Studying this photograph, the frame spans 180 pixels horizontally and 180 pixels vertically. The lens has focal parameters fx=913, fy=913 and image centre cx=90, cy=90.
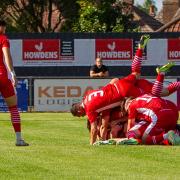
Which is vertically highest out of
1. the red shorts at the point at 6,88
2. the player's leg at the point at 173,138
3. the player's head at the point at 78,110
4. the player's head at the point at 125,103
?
the red shorts at the point at 6,88

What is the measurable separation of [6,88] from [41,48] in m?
21.8

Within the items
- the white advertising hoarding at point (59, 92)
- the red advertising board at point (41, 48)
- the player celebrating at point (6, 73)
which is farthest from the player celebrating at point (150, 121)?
the red advertising board at point (41, 48)

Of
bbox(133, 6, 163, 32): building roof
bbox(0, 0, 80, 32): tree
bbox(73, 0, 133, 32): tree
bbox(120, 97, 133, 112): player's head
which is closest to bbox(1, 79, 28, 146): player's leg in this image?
bbox(120, 97, 133, 112): player's head

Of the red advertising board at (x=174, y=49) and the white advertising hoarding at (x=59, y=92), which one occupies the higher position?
the red advertising board at (x=174, y=49)

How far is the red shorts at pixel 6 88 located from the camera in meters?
13.6

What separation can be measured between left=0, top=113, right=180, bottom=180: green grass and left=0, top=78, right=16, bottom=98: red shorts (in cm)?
79

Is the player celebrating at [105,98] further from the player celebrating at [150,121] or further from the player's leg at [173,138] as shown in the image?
the player's leg at [173,138]

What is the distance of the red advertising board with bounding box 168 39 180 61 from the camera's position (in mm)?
35156

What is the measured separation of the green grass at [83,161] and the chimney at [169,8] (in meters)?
58.1

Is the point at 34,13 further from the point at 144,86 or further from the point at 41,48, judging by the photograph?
the point at 144,86

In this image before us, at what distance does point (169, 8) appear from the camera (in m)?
73.6

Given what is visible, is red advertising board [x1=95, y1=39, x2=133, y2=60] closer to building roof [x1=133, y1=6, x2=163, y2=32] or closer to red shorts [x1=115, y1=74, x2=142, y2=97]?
red shorts [x1=115, y1=74, x2=142, y2=97]

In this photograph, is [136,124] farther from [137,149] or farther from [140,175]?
[140,175]

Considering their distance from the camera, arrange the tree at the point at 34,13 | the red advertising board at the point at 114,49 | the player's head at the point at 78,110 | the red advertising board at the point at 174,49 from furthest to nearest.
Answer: the tree at the point at 34,13
the red advertising board at the point at 114,49
the red advertising board at the point at 174,49
the player's head at the point at 78,110
